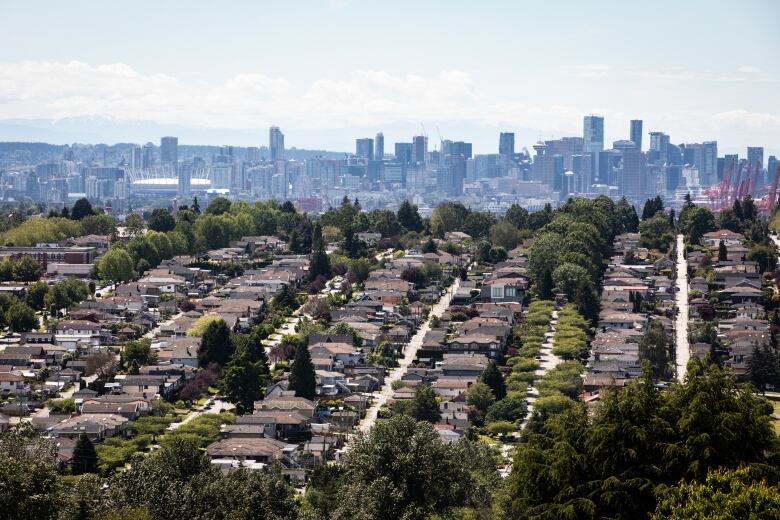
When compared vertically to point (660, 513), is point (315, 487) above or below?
below

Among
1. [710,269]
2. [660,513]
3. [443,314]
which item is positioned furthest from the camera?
[710,269]

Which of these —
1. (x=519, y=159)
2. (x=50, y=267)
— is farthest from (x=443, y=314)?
(x=519, y=159)

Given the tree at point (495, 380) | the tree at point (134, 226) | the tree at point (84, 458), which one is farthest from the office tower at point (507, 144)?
the tree at point (84, 458)

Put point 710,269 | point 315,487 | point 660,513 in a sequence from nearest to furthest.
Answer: point 660,513 → point 315,487 → point 710,269

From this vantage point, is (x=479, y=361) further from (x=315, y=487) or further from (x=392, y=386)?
(x=315, y=487)

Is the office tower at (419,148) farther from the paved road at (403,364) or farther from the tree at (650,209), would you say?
the paved road at (403,364)

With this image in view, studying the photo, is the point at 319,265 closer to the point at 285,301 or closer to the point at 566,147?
the point at 285,301

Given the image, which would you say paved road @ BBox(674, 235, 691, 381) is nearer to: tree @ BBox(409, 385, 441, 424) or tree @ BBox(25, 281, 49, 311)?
tree @ BBox(409, 385, 441, 424)
